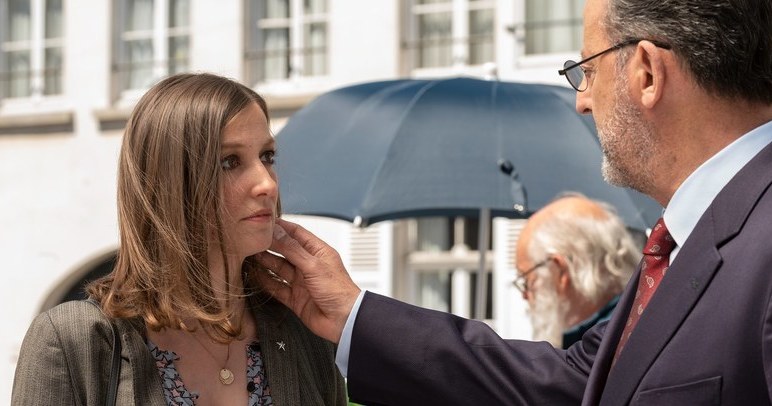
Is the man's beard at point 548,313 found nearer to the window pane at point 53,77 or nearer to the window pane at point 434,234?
the window pane at point 434,234

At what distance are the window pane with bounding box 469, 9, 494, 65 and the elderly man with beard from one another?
26.5 ft

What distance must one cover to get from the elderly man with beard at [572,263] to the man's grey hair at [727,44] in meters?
2.11

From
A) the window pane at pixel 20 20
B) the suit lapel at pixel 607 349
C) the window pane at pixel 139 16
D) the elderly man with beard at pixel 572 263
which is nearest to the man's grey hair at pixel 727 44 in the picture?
the suit lapel at pixel 607 349

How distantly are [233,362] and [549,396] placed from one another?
745 millimetres

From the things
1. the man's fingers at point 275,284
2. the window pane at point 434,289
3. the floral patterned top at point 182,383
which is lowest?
the window pane at point 434,289

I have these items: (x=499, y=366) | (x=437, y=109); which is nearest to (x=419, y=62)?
(x=437, y=109)

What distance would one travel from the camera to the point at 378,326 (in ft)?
10.9

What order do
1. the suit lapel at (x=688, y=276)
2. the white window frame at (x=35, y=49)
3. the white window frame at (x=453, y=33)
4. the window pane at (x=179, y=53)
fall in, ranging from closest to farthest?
the suit lapel at (x=688, y=276) → the white window frame at (x=453, y=33) → the window pane at (x=179, y=53) → the white window frame at (x=35, y=49)

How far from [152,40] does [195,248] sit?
38.9 feet

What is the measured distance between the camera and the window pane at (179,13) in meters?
14.5

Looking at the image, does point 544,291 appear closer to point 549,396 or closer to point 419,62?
point 549,396

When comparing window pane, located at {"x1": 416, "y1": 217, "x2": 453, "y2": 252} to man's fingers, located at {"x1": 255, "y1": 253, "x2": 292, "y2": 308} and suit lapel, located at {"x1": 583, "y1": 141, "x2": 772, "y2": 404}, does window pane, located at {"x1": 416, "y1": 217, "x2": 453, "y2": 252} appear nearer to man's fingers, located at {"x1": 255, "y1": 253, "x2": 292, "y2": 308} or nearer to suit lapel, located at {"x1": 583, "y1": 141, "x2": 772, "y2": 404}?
man's fingers, located at {"x1": 255, "y1": 253, "x2": 292, "y2": 308}

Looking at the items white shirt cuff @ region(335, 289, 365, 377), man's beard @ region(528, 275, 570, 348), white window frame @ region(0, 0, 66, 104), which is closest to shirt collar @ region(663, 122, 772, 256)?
white shirt cuff @ region(335, 289, 365, 377)

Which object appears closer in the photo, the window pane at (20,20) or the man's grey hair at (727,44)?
the man's grey hair at (727,44)
